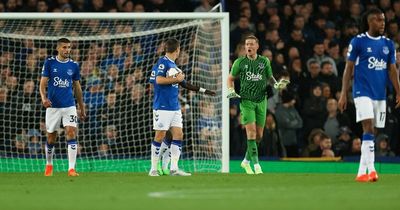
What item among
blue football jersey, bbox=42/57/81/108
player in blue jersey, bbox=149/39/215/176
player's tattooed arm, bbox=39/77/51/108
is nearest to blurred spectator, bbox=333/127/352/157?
player in blue jersey, bbox=149/39/215/176

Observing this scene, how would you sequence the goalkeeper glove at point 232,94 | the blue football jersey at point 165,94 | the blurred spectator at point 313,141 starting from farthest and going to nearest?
the blurred spectator at point 313,141
the goalkeeper glove at point 232,94
the blue football jersey at point 165,94

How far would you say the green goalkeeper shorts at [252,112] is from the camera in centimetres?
1705

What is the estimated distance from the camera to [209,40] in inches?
768

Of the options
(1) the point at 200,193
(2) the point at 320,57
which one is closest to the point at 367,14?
(1) the point at 200,193

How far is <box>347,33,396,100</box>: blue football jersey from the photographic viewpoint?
13.3 meters

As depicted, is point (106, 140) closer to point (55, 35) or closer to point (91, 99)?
point (91, 99)

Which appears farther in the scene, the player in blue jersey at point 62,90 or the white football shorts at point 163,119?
the player in blue jersey at point 62,90

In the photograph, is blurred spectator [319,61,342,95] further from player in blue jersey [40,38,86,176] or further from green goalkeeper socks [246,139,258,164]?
player in blue jersey [40,38,86,176]

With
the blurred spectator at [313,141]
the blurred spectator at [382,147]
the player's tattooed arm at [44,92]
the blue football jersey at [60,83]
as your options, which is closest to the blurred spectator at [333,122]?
the blurred spectator at [313,141]

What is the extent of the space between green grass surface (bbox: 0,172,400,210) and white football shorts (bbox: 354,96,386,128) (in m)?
0.81

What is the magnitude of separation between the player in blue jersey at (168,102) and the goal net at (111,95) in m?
2.46

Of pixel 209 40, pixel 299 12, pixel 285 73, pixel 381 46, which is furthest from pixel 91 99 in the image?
pixel 381 46

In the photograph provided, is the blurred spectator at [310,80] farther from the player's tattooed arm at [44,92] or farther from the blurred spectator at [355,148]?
the player's tattooed arm at [44,92]

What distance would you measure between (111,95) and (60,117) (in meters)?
2.85
